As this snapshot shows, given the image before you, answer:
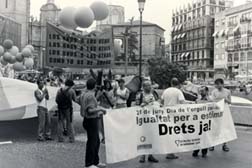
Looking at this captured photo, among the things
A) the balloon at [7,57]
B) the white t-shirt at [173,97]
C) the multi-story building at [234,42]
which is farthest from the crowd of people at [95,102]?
the multi-story building at [234,42]

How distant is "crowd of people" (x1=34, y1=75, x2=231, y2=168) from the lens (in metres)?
7.61

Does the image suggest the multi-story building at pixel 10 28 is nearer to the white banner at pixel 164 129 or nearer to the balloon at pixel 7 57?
the balloon at pixel 7 57

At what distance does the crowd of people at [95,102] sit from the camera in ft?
25.0

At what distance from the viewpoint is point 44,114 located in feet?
37.2

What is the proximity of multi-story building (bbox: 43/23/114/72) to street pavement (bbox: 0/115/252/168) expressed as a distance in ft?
16.9

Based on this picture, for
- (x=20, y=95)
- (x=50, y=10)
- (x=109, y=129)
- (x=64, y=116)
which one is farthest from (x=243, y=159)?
(x=50, y=10)

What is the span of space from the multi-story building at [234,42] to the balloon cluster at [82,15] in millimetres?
69826

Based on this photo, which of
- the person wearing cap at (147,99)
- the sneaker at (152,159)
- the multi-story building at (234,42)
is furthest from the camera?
the multi-story building at (234,42)

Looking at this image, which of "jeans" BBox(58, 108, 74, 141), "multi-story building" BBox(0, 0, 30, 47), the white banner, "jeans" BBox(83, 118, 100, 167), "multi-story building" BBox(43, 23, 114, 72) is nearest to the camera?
"jeans" BBox(83, 118, 100, 167)

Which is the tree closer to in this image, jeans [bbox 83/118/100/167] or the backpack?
the backpack

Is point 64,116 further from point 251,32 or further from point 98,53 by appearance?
point 251,32

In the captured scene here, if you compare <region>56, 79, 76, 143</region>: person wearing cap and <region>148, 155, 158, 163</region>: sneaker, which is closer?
<region>148, 155, 158, 163</region>: sneaker

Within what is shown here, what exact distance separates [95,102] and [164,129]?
1641 millimetres

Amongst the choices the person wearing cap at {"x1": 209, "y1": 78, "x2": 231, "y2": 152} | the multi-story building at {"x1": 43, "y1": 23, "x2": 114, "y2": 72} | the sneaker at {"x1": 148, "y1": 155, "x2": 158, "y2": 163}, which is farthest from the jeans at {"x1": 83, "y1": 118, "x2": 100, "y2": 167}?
the multi-story building at {"x1": 43, "y1": 23, "x2": 114, "y2": 72}
